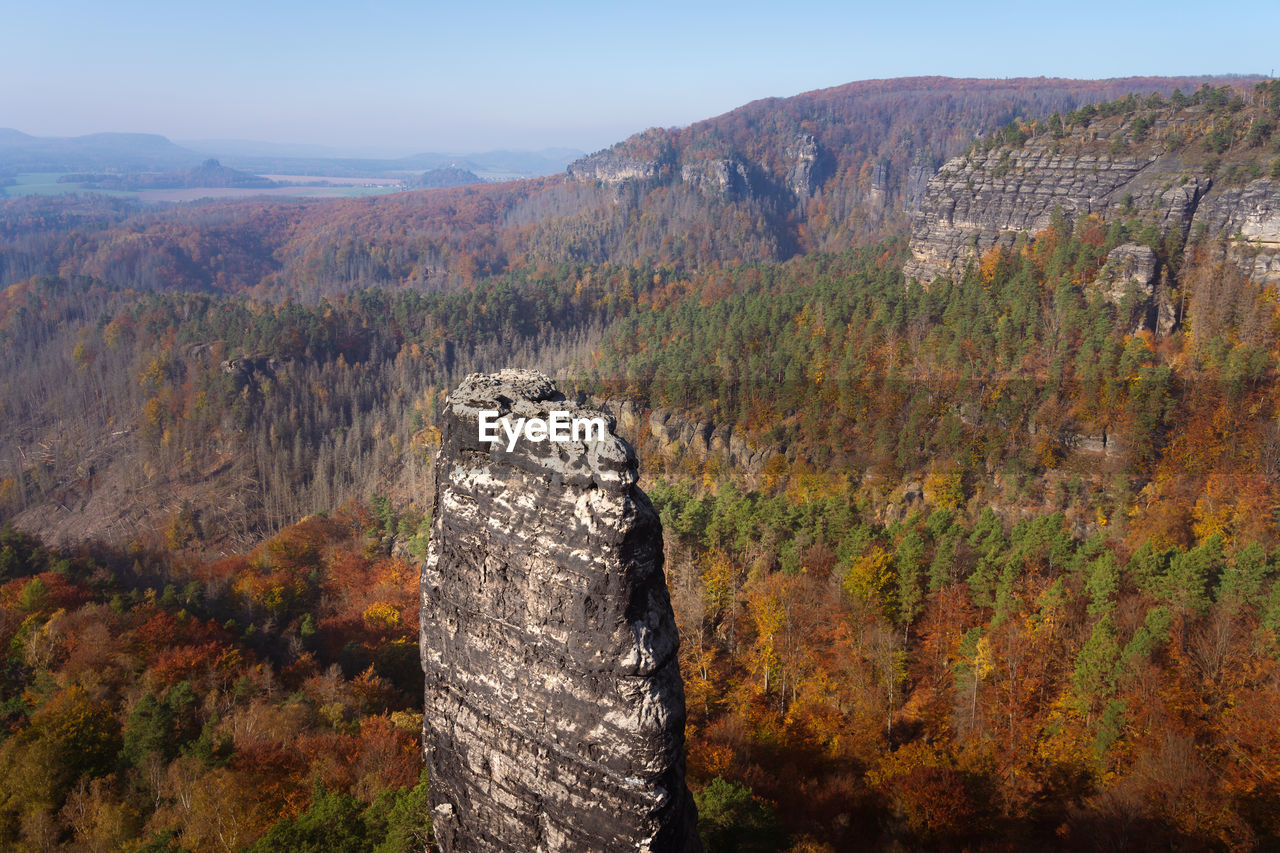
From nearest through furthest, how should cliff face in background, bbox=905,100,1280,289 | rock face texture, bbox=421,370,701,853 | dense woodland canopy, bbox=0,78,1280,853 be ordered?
rock face texture, bbox=421,370,701,853 < dense woodland canopy, bbox=0,78,1280,853 < cliff face in background, bbox=905,100,1280,289

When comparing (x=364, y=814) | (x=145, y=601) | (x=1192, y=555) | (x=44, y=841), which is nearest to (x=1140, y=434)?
(x=1192, y=555)

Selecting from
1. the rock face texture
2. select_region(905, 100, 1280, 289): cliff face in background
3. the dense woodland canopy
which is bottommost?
the dense woodland canopy

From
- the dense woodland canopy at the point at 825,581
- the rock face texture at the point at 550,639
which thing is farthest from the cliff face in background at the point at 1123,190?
the rock face texture at the point at 550,639

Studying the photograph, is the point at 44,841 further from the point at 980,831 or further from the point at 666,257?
the point at 666,257

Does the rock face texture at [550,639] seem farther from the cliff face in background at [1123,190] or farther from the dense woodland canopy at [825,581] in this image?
the cliff face in background at [1123,190]

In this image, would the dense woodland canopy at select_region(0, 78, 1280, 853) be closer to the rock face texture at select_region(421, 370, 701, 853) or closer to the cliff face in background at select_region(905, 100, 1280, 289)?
the cliff face in background at select_region(905, 100, 1280, 289)

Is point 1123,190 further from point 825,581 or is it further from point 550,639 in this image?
point 550,639

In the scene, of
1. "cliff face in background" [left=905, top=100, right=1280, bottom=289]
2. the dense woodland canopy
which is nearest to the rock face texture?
the dense woodland canopy
